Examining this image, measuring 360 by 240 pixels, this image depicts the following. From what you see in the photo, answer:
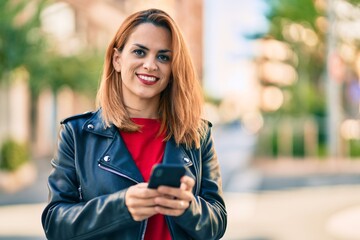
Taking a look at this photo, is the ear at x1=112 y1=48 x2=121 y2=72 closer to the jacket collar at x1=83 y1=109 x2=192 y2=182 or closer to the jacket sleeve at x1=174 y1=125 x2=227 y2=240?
the jacket collar at x1=83 y1=109 x2=192 y2=182

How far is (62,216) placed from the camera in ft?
6.97

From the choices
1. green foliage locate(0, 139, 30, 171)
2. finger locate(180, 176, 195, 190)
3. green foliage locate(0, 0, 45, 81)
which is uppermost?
green foliage locate(0, 0, 45, 81)

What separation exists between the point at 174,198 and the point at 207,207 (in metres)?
0.26

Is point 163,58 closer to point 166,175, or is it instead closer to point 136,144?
point 136,144

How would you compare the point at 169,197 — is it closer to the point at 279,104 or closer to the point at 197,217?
the point at 197,217

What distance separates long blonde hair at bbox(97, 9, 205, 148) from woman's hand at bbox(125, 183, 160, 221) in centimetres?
35

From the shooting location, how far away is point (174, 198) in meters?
Result: 1.93

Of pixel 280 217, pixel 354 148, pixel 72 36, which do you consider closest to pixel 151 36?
pixel 280 217

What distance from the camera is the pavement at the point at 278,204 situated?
31.6ft

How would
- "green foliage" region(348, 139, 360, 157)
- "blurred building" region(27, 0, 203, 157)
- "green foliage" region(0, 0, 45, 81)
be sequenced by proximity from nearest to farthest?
"green foliage" region(0, 0, 45, 81)
"green foliage" region(348, 139, 360, 157)
"blurred building" region(27, 0, 203, 157)

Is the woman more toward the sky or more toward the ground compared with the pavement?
more toward the sky

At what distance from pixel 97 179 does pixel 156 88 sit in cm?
34

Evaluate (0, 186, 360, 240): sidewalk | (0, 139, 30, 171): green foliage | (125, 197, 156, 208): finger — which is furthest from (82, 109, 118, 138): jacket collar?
(0, 139, 30, 171): green foliage

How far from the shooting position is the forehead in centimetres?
226
